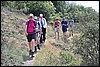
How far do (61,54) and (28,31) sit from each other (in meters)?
1.56

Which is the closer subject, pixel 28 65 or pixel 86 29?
pixel 28 65

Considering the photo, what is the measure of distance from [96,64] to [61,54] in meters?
1.52

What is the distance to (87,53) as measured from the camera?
11008 millimetres

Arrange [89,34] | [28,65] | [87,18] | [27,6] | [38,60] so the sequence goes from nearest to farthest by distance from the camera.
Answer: [28,65] → [38,60] → [89,34] → [87,18] → [27,6]

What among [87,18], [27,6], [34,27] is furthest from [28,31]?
[27,6]

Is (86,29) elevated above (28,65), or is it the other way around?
(86,29)

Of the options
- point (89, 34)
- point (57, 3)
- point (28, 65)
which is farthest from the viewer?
point (57, 3)

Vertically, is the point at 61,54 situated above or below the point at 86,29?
below

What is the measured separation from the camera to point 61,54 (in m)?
11.4

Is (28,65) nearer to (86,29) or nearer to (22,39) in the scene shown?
(86,29)

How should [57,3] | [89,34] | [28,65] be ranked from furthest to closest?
[57,3], [89,34], [28,65]

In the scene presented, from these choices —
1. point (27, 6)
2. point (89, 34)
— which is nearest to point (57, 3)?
point (27, 6)

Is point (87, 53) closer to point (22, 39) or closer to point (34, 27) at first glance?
point (34, 27)

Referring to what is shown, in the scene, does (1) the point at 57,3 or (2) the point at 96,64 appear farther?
(1) the point at 57,3
